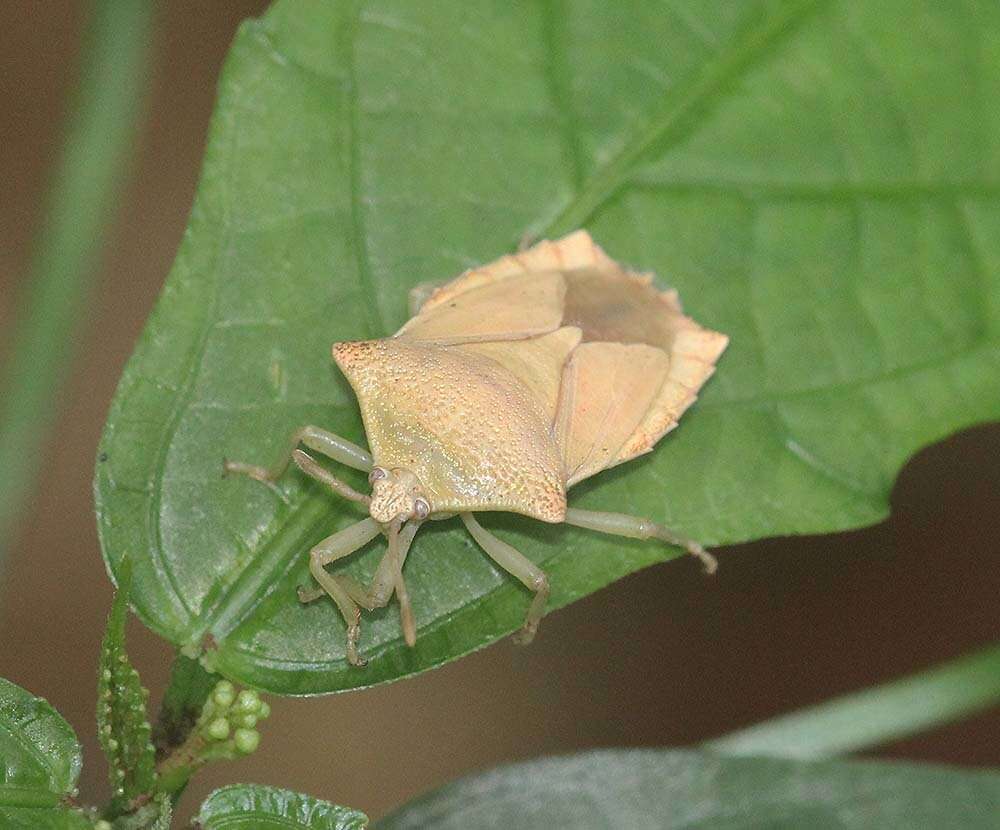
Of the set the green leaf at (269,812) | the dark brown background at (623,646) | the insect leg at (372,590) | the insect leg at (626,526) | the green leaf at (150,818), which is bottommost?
the dark brown background at (623,646)

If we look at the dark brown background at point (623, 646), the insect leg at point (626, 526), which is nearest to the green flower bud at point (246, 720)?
Answer: the insect leg at point (626, 526)

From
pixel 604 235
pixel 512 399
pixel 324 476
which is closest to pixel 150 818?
pixel 324 476

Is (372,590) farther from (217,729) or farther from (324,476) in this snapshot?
(217,729)

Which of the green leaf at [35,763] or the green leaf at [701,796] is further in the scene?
the green leaf at [35,763]

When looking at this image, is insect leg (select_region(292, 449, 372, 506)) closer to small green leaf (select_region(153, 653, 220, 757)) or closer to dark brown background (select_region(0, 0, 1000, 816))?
small green leaf (select_region(153, 653, 220, 757))

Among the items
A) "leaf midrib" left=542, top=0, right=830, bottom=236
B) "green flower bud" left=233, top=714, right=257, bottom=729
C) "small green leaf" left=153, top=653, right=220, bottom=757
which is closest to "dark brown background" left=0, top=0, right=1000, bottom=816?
"leaf midrib" left=542, top=0, right=830, bottom=236

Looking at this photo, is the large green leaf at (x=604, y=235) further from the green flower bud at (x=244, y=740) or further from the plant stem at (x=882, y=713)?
the plant stem at (x=882, y=713)

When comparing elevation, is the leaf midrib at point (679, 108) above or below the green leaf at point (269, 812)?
above
